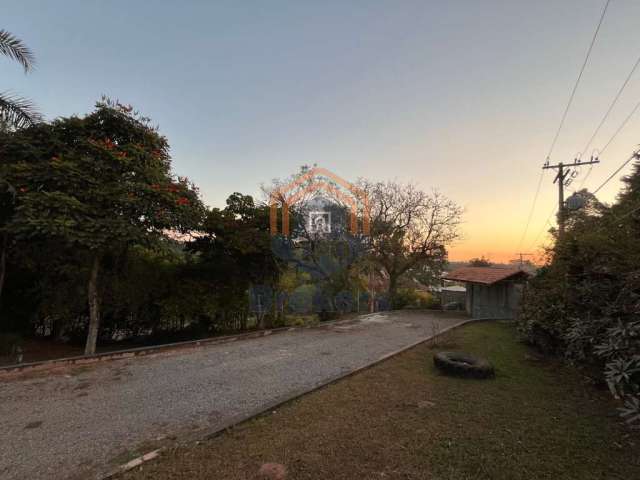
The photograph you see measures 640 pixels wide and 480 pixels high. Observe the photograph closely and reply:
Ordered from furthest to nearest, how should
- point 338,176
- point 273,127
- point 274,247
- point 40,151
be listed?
point 338,176, point 273,127, point 274,247, point 40,151

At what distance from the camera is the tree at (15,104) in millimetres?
5746

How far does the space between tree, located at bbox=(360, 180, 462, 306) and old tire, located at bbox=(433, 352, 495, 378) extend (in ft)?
35.5

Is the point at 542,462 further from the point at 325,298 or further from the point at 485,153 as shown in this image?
the point at 325,298

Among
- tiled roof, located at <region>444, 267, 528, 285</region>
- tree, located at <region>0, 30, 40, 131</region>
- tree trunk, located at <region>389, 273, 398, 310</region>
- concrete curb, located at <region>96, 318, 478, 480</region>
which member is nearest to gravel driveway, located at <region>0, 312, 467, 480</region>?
concrete curb, located at <region>96, 318, 478, 480</region>

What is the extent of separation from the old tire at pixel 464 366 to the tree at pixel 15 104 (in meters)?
9.89

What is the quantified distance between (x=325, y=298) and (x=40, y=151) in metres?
11.9

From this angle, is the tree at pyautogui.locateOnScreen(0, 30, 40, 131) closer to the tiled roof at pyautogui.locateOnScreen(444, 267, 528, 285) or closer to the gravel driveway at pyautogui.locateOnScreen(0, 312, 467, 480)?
the gravel driveway at pyautogui.locateOnScreen(0, 312, 467, 480)

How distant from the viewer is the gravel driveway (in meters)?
2.77

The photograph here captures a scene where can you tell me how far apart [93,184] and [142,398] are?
427 cm

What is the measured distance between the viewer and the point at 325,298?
14625 millimetres

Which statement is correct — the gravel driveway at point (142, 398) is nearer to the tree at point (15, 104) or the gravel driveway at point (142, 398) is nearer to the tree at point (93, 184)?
the tree at point (93, 184)

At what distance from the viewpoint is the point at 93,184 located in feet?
18.2

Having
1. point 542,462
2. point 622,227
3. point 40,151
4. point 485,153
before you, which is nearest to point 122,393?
point 40,151

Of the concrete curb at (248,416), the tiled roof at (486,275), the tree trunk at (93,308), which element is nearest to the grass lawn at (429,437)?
the concrete curb at (248,416)
